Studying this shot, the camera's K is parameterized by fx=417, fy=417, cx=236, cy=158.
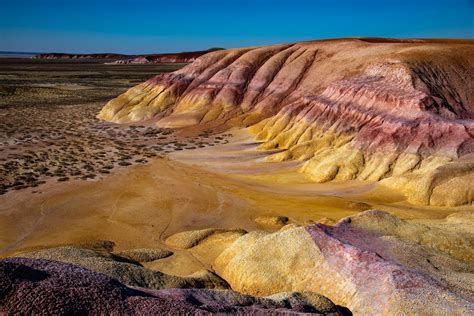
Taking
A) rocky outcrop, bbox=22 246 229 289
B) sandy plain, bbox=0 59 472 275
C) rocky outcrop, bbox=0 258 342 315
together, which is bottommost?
sandy plain, bbox=0 59 472 275

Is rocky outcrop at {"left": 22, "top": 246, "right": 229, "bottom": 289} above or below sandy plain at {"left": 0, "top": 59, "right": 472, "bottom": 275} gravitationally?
above

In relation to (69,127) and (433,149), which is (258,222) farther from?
(69,127)

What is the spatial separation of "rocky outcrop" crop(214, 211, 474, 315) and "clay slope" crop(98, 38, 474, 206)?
17.7 ft

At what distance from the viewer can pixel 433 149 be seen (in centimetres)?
1662

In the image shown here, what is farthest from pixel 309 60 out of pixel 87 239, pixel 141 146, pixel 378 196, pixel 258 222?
pixel 87 239

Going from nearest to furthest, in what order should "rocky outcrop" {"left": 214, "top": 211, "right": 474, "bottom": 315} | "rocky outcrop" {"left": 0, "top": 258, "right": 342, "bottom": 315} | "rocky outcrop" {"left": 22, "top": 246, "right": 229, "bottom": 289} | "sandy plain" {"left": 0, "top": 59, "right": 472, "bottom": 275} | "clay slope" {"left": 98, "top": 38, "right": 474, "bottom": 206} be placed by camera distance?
"rocky outcrop" {"left": 0, "top": 258, "right": 342, "bottom": 315} < "rocky outcrop" {"left": 214, "top": 211, "right": 474, "bottom": 315} < "rocky outcrop" {"left": 22, "top": 246, "right": 229, "bottom": 289} < "sandy plain" {"left": 0, "top": 59, "right": 472, "bottom": 275} < "clay slope" {"left": 98, "top": 38, "right": 474, "bottom": 206}

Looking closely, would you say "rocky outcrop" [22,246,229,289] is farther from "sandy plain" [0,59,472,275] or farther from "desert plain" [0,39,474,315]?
"sandy plain" [0,59,472,275]

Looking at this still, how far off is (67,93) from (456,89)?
140 ft

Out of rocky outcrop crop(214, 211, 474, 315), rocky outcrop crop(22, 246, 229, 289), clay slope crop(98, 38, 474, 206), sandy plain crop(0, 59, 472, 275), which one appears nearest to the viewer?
rocky outcrop crop(214, 211, 474, 315)

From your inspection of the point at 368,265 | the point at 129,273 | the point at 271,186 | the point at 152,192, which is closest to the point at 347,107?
the point at 271,186

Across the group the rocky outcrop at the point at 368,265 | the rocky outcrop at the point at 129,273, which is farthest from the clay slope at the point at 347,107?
the rocky outcrop at the point at 129,273

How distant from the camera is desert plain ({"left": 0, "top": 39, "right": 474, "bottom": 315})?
25.0ft

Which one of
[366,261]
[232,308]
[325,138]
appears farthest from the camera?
[325,138]

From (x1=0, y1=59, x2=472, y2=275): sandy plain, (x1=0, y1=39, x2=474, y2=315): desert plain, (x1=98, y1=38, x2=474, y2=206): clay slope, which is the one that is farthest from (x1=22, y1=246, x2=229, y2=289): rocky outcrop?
Result: (x1=98, y1=38, x2=474, y2=206): clay slope
